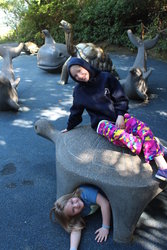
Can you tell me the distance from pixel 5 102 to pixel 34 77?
8.96 ft

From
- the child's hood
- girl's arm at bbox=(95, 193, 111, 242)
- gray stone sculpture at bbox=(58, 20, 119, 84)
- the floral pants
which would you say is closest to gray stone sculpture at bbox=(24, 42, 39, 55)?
gray stone sculpture at bbox=(58, 20, 119, 84)

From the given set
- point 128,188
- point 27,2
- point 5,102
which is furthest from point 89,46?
point 27,2

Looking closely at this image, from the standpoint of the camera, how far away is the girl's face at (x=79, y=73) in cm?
206

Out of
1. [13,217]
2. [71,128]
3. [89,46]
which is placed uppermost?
[89,46]

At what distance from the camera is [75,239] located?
6.70ft

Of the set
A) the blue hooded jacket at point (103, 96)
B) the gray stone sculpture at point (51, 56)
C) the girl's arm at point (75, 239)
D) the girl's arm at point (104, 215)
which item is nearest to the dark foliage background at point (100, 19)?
the gray stone sculpture at point (51, 56)

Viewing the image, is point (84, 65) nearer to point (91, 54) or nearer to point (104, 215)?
point (104, 215)

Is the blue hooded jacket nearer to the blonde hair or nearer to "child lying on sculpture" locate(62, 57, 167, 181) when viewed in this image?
"child lying on sculpture" locate(62, 57, 167, 181)

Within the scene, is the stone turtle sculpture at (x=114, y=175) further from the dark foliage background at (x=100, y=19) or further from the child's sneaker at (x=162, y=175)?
the dark foliage background at (x=100, y=19)

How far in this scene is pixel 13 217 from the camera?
7.76 feet

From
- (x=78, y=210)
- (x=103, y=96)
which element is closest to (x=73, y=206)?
(x=78, y=210)

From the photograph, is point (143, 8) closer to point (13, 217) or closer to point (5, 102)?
point (5, 102)

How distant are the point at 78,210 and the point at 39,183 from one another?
2.92 ft

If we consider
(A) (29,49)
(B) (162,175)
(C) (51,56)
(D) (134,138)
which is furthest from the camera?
(A) (29,49)
